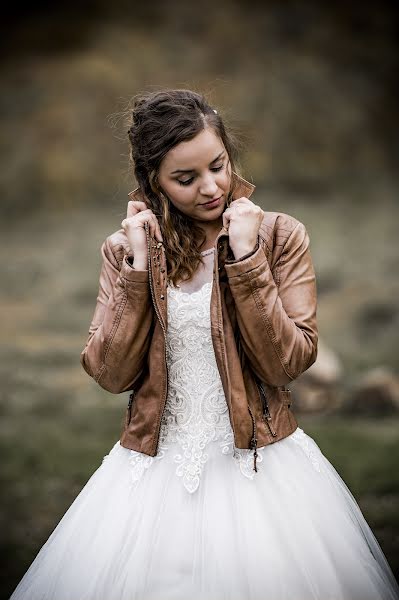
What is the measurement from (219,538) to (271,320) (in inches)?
23.2

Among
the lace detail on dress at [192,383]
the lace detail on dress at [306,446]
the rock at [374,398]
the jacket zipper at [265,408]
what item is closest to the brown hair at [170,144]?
the lace detail on dress at [192,383]

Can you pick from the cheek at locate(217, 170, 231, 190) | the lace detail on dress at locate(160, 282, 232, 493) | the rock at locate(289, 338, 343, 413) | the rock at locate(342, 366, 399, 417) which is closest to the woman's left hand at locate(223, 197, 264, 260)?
the cheek at locate(217, 170, 231, 190)

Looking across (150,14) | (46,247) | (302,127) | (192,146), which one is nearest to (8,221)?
(46,247)

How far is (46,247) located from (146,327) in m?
6.53

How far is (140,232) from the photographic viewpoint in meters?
2.20

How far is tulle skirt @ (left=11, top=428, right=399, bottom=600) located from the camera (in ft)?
6.53

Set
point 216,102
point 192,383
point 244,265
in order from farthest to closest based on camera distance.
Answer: point 216,102
point 192,383
point 244,265

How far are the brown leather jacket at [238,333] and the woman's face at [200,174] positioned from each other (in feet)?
0.34

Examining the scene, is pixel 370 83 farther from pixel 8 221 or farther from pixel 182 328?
pixel 182 328

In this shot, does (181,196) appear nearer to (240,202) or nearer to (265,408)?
(240,202)

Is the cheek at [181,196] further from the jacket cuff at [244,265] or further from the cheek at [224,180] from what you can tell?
the jacket cuff at [244,265]

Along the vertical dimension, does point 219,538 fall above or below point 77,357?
above

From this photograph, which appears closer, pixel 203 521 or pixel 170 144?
pixel 203 521

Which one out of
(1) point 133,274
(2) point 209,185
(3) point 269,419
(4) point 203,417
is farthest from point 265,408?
(2) point 209,185
